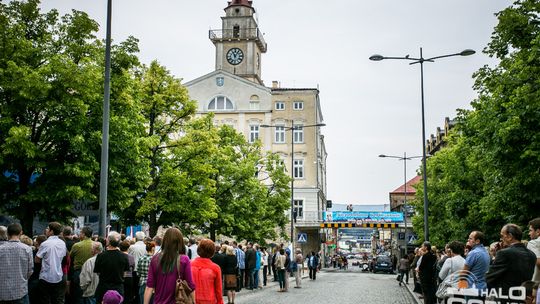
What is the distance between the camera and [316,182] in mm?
75312

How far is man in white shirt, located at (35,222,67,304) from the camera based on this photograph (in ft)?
41.2

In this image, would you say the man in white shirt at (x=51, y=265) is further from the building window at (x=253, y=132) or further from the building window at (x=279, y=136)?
the building window at (x=279, y=136)

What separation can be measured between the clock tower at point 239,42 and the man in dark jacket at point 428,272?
60.0 m

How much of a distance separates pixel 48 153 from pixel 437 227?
33.0 meters

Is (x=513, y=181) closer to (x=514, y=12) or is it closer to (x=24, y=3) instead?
(x=514, y=12)

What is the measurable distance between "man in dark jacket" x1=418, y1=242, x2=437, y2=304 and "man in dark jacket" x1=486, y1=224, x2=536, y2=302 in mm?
9885

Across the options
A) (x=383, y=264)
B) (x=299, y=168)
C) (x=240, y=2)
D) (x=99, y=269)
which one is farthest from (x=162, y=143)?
(x=240, y=2)

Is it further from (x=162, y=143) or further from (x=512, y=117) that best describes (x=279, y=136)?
(x=512, y=117)

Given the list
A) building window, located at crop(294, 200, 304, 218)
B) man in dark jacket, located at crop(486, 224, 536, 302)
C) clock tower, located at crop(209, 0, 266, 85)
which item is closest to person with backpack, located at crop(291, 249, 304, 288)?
man in dark jacket, located at crop(486, 224, 536, 302)

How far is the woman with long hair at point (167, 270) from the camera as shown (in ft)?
26.1

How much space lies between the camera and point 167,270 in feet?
26.1

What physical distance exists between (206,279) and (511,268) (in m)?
3.93

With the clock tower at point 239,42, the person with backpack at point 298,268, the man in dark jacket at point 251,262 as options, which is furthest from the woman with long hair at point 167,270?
the clock tower at point 239,42
